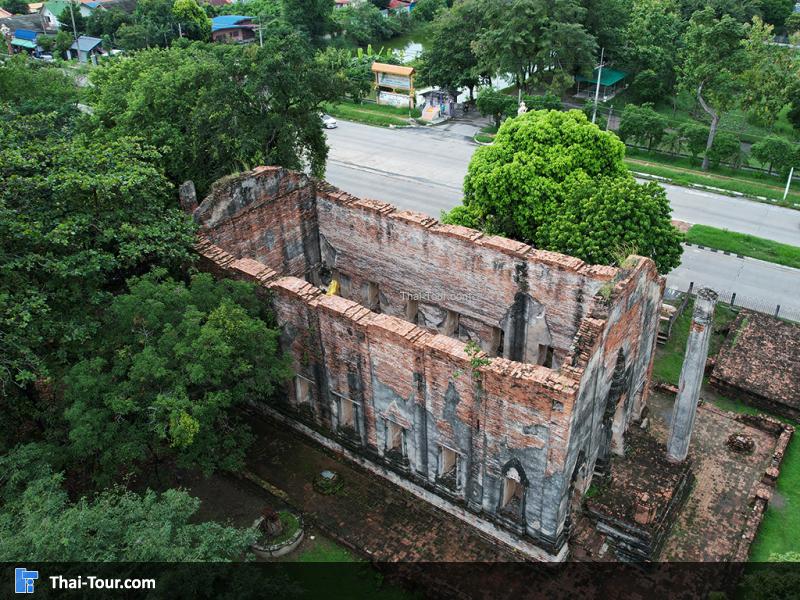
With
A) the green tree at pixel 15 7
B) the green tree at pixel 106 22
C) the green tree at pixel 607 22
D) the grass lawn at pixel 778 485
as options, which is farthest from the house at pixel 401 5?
the grass lawn at pixel 778 485

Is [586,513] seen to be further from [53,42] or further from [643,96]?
[53,42]

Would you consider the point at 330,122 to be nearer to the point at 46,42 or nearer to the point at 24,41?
the point at 46,42

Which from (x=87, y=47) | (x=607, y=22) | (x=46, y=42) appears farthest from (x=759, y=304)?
(x=46, y=42)

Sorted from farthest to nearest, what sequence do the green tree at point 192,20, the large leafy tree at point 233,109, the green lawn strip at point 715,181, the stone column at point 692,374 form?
1. the green tree at point 192,20
2. the green lawn strip at point 715,181
3. the large leafy tree at point 233,109
4. the stone column at point 692,374

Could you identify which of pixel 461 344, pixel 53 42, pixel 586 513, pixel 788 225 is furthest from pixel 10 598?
pixel 53 42

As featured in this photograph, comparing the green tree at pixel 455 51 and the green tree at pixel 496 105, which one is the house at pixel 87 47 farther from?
the green tree at pixel 496 105

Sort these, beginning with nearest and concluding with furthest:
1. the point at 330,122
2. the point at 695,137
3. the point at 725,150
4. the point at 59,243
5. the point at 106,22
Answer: the point at 59,243 < the point at 725,150 < the point at 695,137 < the point at 330,122 < the point at 106,22
